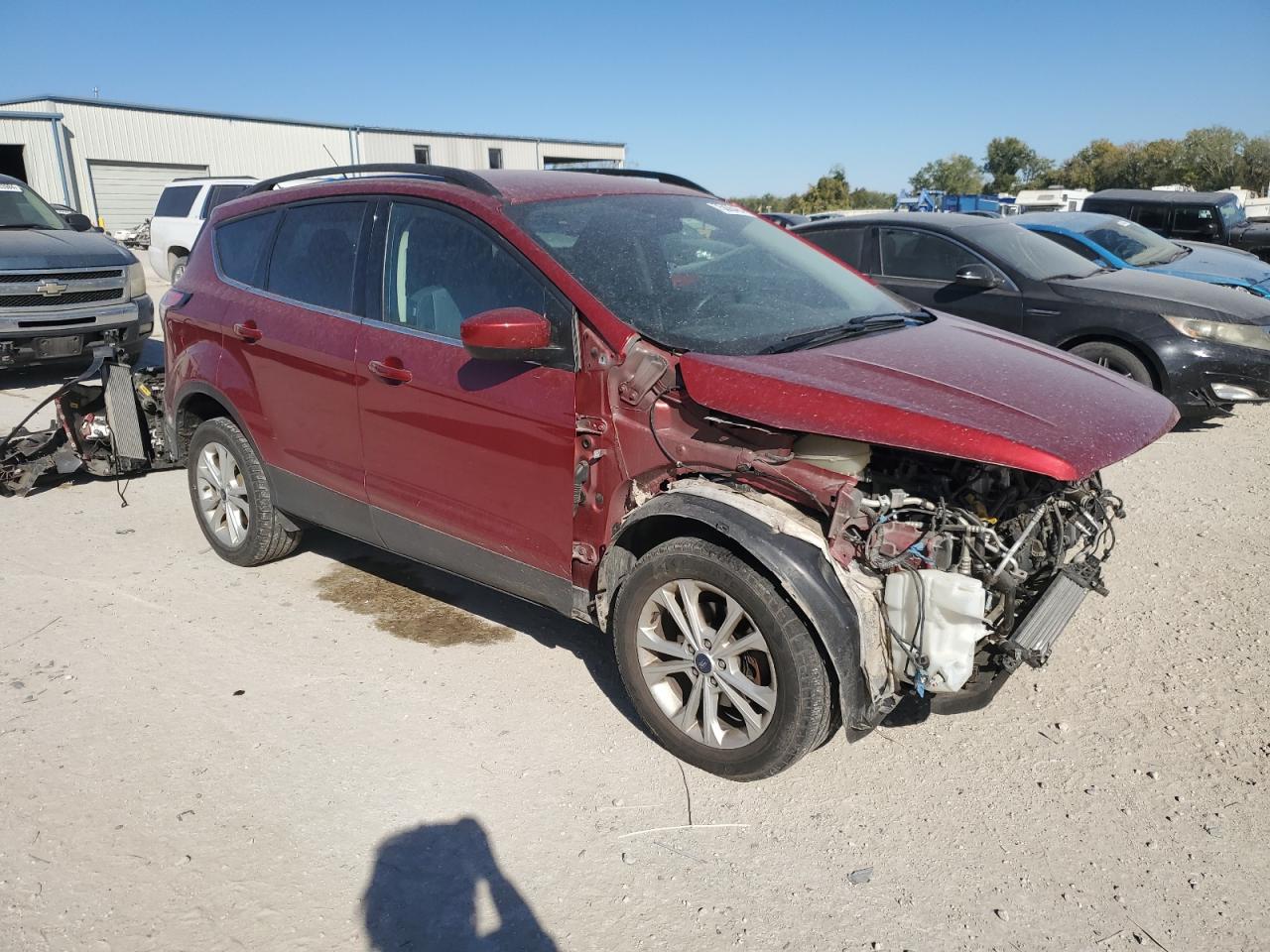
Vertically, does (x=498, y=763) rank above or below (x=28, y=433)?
below

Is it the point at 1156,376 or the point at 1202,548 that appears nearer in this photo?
the point at 1202,548

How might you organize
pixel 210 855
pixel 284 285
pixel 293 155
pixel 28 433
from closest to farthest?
1. pixel 210 855
2. pixel 284 285
3. pixel 28 433
4. pixel 293 155

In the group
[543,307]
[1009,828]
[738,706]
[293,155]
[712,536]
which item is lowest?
[1009,828]

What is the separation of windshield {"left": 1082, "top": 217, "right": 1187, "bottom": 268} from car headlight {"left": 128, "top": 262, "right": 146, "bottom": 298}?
1003cm

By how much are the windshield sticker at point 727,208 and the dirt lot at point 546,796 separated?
80.7 inches

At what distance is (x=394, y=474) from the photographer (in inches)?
152

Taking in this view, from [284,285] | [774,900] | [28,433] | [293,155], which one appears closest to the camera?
[774,900]

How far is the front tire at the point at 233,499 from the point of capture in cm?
465

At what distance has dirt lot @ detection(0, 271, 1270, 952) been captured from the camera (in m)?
2.55

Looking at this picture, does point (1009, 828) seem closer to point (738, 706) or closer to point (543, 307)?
point (738, 706)

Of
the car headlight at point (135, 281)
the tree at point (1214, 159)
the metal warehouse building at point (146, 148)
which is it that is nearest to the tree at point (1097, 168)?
the tree at point (1214, 159)

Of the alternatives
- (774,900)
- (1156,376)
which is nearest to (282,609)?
(774,900)

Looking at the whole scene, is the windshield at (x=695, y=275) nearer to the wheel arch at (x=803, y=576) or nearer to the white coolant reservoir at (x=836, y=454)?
the white coolant reservoir at (x=836, y=454)

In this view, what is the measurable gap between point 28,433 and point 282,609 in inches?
126
